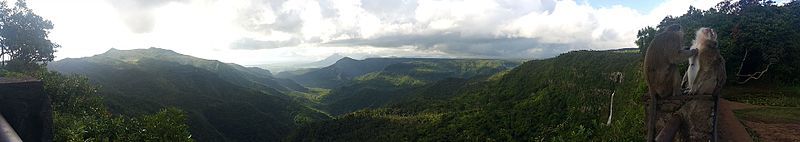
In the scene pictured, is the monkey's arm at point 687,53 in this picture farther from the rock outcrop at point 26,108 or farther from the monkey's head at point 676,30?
the rock outcrop at point 26,108

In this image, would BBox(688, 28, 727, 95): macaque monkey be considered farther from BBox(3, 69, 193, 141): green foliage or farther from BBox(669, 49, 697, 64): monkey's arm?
BBox(3, 69, 193, 141): green foliage

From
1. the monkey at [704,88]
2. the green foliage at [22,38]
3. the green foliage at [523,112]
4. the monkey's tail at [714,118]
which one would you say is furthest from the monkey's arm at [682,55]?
the green foliage at [523,112]

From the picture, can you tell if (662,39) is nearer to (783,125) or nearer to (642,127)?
(783,125)

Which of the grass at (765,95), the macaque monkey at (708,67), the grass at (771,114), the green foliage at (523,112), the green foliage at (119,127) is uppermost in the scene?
the macaque monkey at (708,67)

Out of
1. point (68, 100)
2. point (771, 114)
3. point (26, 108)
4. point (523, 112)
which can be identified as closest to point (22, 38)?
point (68, 100)

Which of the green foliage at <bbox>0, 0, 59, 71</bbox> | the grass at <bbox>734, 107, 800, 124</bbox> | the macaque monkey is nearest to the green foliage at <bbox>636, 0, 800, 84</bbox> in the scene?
the grass at <bbox>734, 107, 800, 124</bbox>

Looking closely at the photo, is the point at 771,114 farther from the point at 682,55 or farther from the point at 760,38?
the point at 682,55
